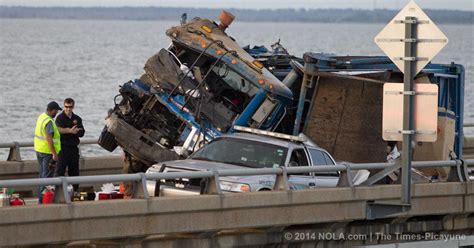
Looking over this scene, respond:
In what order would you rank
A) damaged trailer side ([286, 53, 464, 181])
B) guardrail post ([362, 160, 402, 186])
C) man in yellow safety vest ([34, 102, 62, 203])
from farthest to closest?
damaged trailer side ([286, 53, 464, 181]), man in yellow safety vest ([34, 102, 62, 203]), guardrail post ([362, 160, 402, 186])

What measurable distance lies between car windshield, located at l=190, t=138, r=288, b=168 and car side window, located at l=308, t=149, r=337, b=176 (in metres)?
0.45

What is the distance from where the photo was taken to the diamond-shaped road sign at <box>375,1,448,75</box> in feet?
55.9

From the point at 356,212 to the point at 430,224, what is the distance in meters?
1.61

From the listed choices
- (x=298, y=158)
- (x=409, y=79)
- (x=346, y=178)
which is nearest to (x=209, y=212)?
(x=346, y=178)

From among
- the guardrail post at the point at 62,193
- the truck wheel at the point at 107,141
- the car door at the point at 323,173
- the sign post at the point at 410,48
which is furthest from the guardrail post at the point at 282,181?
the truck wheel at the point at 107,141

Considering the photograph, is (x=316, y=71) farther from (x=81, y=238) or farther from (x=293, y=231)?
(x=81, y=238)

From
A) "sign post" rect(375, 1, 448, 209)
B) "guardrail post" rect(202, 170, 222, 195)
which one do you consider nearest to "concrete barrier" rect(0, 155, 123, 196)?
"guardrail post" rect(202, 170, 222, 195)

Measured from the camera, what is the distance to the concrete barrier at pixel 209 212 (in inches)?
704

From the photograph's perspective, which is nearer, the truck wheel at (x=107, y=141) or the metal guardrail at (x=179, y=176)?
the metal guardrail at (x=179, y=176)

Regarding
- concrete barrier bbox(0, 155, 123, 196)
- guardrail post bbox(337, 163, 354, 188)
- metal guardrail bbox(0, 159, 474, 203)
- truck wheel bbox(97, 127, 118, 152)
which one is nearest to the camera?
metal guardrail bbox(0, 159, 474, 203)

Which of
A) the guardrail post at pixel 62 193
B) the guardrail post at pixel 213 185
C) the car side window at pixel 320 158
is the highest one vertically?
the guardrail post at pixel 62 193

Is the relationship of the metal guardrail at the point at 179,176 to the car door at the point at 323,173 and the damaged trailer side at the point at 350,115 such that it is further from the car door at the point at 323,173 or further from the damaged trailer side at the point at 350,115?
the damaged trailer side at the point at 350,115

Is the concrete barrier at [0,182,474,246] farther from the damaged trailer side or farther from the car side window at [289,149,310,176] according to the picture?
→ the damaged trailer side

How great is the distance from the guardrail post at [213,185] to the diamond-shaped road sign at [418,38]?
3.39 m
